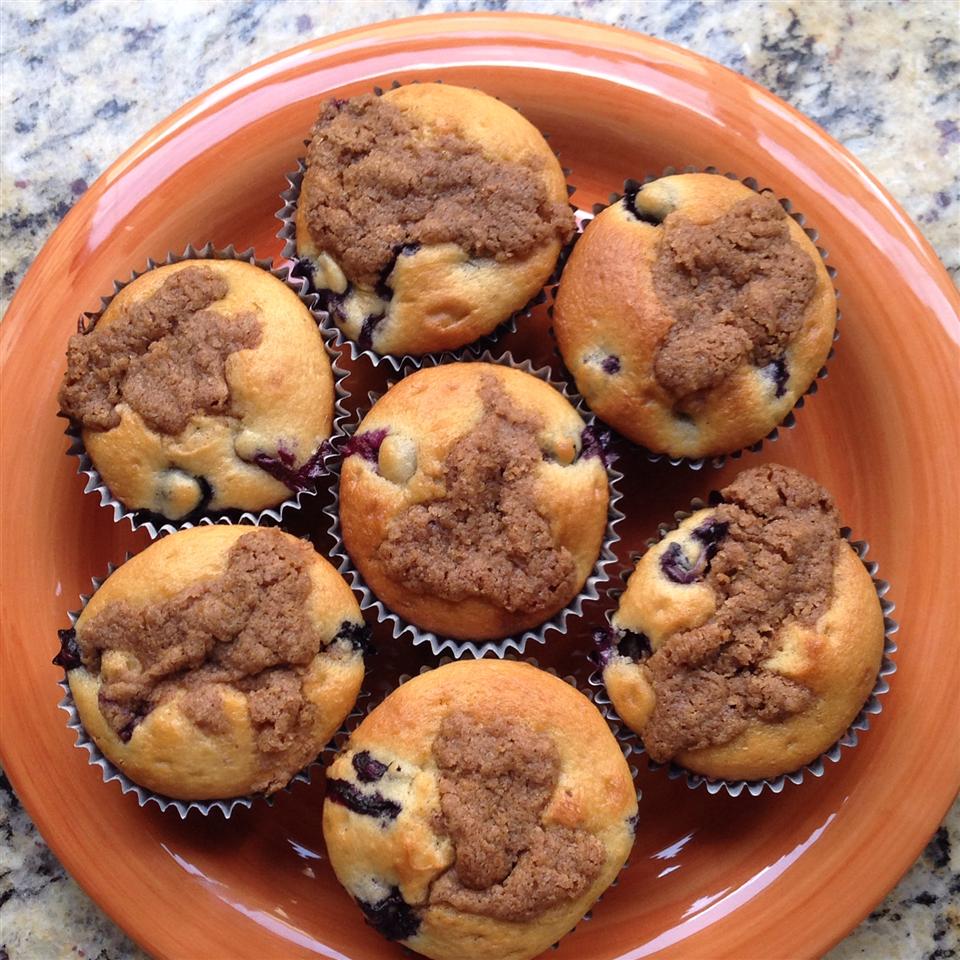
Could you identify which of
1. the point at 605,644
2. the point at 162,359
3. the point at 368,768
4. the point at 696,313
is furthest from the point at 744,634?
the point at 162,359

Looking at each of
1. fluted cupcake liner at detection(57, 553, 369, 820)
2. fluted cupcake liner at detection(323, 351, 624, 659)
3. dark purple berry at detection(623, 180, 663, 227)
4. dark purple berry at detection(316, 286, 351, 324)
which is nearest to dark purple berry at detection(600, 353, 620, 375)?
fluted cupcake liner at detection(323, 351, 624, 659)

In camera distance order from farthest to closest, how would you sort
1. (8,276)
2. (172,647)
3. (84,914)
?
1. (8,276)
2. (84,914)
3. (172,647)

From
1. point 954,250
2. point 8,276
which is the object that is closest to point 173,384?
point 8,276

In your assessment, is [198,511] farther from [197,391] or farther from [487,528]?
[487,528]

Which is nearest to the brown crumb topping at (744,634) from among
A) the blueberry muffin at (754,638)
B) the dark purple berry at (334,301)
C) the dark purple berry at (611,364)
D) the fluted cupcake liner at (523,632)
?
the blueberry muffin at (754,638)

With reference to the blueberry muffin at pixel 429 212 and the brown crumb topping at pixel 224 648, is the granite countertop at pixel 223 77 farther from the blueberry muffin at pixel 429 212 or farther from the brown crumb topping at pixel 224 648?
the brown crumb topping at pixel 224 648

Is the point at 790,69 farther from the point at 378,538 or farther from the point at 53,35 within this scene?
the point at 53,35

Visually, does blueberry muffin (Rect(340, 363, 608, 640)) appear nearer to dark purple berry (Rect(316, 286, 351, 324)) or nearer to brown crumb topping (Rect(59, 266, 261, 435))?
dark purple berry (Rect(316, 286, 351, 324))
